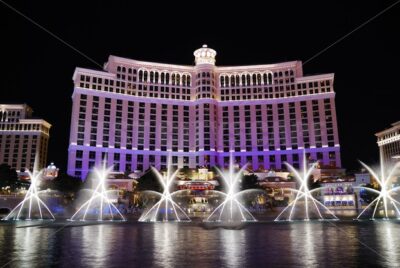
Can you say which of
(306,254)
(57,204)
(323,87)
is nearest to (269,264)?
(306,254)

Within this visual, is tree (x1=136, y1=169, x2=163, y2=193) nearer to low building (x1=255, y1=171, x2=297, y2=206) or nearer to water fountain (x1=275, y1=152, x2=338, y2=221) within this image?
low building (x1=255, y1=171, x2=297, y2=206)

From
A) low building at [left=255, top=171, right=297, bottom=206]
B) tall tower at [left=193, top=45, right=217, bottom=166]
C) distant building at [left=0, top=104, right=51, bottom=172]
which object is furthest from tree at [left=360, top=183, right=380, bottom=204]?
distant building at [left=0, top=104, right=51, bottom=172]

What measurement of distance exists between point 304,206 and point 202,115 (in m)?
72.5

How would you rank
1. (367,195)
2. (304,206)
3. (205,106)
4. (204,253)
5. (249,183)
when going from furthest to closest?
1. (205,106)
2. (249,183)
3. (367,195)
4. (304,206)
5. (204,253)

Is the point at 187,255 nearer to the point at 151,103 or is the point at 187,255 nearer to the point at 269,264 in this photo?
the point at 269,264

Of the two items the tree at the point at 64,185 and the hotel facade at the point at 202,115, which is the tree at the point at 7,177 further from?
the hotel facade at the point at 202,115

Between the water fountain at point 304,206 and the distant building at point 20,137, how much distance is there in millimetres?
127762

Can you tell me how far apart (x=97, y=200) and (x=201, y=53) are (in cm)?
8045

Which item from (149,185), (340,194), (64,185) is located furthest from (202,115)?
(340,194)

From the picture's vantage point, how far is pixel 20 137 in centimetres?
17775

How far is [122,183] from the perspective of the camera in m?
115

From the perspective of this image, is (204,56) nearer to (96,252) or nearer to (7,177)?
(7,177)

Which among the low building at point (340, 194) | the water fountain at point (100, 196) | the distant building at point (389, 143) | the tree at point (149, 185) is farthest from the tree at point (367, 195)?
the distant building at point (389, 143)

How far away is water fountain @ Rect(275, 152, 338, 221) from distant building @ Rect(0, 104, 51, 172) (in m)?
128
